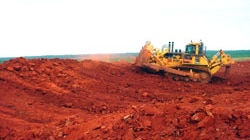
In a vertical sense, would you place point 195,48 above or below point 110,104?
above

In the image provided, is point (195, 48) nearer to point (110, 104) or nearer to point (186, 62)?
point (186, 62)

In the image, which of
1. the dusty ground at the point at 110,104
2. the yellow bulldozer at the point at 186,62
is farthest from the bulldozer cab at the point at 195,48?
the dusty ground at the point at 110,104

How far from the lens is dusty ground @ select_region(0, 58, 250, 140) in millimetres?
8156

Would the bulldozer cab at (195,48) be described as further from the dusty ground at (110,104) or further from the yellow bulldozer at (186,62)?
the dusty ground at (110,104)

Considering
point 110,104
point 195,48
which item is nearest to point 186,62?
point 195,48

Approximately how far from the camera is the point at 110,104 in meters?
16.9

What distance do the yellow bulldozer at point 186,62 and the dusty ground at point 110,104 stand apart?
2.26 feet

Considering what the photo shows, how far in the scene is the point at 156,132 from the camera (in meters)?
8.27

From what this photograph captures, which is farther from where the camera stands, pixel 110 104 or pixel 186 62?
pixel 186 62

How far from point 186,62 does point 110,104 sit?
8.59m

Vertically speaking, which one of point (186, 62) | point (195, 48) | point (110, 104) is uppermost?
point (195, 48)

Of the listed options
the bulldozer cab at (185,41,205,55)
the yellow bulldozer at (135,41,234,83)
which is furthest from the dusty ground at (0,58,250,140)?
the bulldozer cab at (185,41,205,55)

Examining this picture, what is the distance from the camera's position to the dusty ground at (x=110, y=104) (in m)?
8.16

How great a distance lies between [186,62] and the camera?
24047mm
